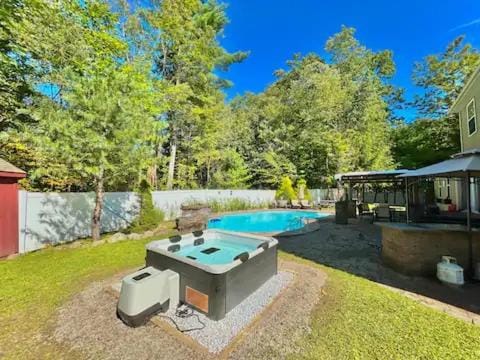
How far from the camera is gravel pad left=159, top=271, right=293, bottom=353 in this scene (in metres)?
2.82

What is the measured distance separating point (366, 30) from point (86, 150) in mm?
24706

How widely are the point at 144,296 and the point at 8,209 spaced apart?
5.64m

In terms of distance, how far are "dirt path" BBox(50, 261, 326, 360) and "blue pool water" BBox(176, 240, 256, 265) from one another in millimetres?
1561

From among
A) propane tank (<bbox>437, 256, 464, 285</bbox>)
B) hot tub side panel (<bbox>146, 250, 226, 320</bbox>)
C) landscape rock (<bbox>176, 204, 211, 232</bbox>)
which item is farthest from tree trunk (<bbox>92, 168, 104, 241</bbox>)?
propane tank (<bbox>437, 256, 464, 285</bbox>)

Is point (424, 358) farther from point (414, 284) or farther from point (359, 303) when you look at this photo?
point (414, 284)

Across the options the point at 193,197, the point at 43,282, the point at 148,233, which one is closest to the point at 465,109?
the point at 193,197

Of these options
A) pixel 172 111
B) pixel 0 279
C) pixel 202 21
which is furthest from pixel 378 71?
pixel 0 279

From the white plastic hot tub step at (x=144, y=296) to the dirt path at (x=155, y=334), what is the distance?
139 millimetres

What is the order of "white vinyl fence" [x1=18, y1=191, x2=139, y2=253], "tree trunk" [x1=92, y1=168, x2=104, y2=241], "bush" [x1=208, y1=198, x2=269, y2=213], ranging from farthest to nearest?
1. "bush" [x1=208, y1=198, x2=269, y2=213]
2. "tree trunk" [x1=92, y1=168, x2=104, y2=241]
3. "white vinyl fence" [x1=18, y1=191, x2=139, y2=253]

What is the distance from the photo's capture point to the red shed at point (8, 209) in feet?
19.4

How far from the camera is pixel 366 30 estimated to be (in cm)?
2086

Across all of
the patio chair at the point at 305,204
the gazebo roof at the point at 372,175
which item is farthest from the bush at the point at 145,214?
the patio chair at the point at 305,204

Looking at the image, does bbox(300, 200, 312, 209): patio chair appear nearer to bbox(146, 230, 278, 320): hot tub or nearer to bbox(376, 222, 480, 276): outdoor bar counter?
bbox(376, 222, 480, 276): outdoor bar counter

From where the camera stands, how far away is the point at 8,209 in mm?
6059
